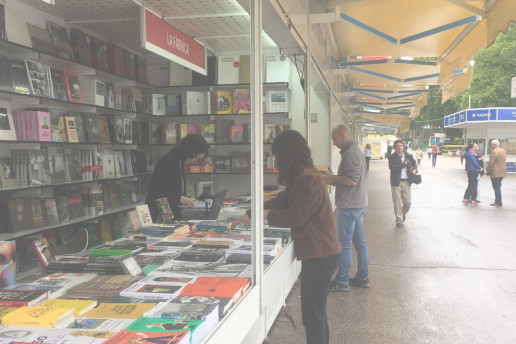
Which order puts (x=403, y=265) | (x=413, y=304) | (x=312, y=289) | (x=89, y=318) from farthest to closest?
(x=403, y=265)
(x=413, y=304)
(x=312, y=289)
(x=89, y=318)

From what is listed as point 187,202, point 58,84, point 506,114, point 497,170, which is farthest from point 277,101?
point 506,114

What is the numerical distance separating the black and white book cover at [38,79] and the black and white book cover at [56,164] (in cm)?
58

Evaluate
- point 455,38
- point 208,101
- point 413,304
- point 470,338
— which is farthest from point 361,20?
point 470,338

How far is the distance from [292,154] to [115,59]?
3596 mm

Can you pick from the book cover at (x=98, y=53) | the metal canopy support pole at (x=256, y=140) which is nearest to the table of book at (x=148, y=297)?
the metal canopy support pole at (x=256, y=140)

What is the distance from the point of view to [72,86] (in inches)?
173

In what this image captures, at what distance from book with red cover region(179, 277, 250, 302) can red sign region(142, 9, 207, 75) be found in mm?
1763

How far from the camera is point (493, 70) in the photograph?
32.9 metres

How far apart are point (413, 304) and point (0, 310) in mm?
3555

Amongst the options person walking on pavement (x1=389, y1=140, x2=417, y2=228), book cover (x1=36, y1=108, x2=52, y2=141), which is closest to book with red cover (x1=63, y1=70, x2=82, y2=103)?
book cover (x1=36, y1=108, x2=52, y2=141)

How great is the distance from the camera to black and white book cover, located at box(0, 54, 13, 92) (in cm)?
345

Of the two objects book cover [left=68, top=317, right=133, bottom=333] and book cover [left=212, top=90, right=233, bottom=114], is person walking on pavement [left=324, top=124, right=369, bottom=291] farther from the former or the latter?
book cover [left=68, top=317, right=133, bottom=333]

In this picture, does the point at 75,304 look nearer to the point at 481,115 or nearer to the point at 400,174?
the point at 400,174

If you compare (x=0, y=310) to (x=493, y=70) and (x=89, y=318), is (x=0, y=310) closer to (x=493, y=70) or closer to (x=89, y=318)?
A: (x=89, y=318)
